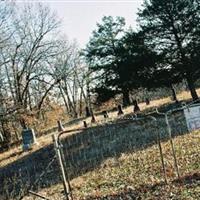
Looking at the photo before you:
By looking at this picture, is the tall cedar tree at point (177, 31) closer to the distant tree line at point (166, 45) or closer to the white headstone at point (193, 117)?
the distant tree line at point (166, 45)

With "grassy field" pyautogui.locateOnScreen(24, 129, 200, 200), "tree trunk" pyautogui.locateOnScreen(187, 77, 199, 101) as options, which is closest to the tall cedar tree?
"tree trunk" pyautogui.locateOnScreen(187, 77, 199, 101)

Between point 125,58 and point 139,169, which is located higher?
point 125,58

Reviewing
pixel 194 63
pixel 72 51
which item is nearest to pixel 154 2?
pixel 194 63

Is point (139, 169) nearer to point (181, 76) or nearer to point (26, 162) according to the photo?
point (26, 162)

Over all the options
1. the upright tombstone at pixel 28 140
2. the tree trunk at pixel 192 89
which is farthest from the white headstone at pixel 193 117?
the tree trunk at pixel 192 89

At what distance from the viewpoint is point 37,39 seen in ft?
156

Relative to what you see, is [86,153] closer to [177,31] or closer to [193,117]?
[193,117]

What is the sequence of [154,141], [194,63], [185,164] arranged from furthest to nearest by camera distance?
[194,63], [154,141], [185,164]

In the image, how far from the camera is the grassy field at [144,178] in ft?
35.5

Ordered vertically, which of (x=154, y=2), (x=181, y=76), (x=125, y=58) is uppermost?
(x=154, y=2)

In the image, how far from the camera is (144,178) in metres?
13.7

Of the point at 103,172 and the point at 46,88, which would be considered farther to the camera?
the point at 46,88

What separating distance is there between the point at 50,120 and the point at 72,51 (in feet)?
53.6

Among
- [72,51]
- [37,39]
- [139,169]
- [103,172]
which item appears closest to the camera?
[139,169]
